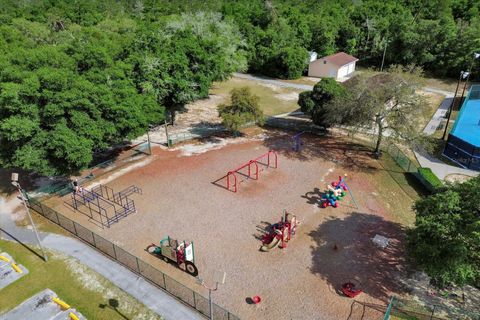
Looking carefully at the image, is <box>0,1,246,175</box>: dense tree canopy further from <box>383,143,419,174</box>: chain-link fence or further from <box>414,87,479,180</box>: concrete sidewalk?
<box>414,87,479,180</box>: concrete sidewalk

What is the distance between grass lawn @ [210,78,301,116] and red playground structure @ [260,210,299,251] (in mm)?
25049

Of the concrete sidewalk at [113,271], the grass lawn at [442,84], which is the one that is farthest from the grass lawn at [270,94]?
the concrete sidewalk at [113,271]

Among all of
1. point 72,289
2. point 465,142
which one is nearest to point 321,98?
point 465,142

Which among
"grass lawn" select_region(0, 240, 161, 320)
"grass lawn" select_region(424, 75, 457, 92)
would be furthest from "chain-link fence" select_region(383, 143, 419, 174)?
"grass lawn" select_region(424, 75, 457, 92)

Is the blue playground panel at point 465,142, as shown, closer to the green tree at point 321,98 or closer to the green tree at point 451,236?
the green tree at point 321,98

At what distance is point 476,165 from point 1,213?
40679mm

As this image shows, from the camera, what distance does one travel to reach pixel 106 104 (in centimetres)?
2855

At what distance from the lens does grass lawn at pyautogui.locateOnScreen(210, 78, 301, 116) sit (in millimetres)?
49500

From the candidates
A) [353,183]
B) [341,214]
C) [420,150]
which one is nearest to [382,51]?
[420,150]

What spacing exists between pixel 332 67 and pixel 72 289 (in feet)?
179

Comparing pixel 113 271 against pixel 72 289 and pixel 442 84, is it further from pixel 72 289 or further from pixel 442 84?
pixel 442 84

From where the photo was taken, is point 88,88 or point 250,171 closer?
point 88,88

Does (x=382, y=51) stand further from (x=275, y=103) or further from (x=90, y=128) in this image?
(x=90, y=128)

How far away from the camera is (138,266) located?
21.1 m
